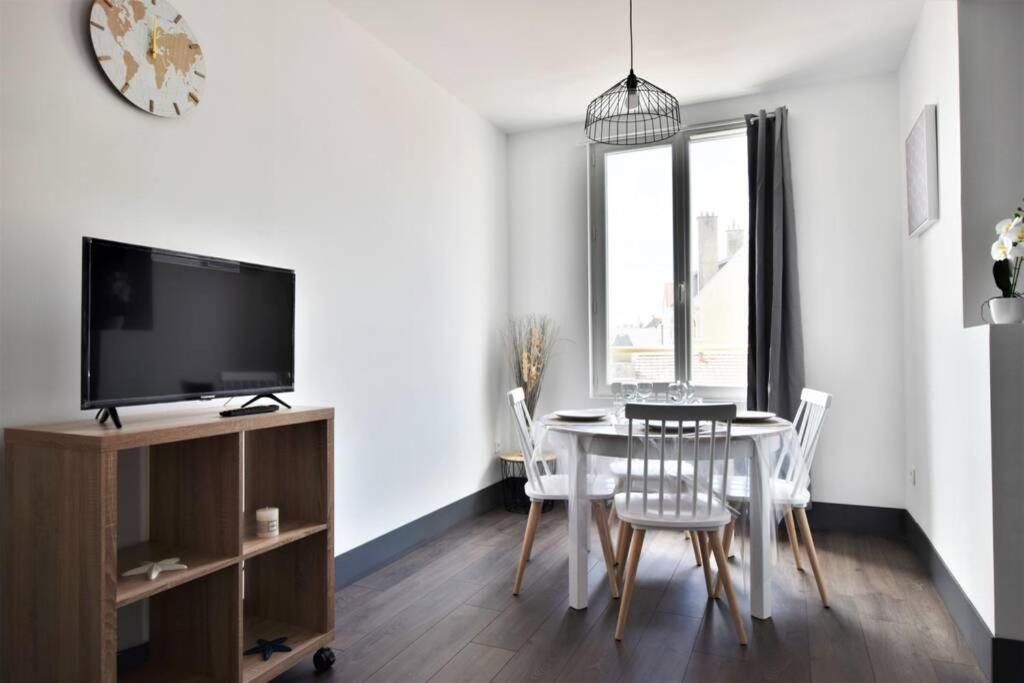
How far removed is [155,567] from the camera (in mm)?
1802

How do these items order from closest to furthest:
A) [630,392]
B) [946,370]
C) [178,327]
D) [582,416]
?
[178,327] < [946,370] < [582,416] < [630,392]

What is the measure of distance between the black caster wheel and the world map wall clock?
6.44ft

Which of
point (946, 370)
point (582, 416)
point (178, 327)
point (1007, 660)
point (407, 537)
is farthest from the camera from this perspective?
point (407, 537)

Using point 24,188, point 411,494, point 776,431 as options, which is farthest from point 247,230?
point 776,431

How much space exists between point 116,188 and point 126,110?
0.90 feet

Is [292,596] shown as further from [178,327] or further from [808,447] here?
[808,447]

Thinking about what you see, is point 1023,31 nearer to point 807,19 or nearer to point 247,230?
point 807,19

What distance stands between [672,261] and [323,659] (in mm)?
3305

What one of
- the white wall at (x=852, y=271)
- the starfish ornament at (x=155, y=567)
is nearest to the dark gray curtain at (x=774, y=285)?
the white wall at (x=852, y=271)

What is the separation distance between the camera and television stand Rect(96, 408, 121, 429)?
1.71 meters

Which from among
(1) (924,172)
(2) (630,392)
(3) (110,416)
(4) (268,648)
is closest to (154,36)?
(3) (110,416)

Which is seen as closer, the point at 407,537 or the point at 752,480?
the point at 752,480

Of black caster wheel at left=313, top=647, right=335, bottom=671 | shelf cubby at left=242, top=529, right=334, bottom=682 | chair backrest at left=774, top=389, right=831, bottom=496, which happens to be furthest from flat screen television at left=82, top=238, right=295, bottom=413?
chair backrest at left=774, top=389, right=831, bottom=496

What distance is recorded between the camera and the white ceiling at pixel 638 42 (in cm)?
313
